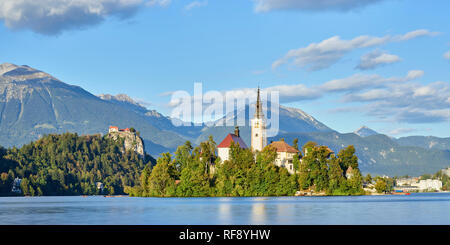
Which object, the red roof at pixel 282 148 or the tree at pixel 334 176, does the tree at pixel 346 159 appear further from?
the red roof at pixel 282 148

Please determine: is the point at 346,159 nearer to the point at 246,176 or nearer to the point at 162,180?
the point at 246,176

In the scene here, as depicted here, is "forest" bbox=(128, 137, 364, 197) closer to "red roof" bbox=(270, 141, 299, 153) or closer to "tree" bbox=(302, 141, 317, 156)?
"tree" bbox=(302, 141, 317, 156)

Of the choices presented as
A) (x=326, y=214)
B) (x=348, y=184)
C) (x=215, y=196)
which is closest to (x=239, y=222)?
(x=326, y=214)

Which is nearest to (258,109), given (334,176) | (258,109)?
(258,109)

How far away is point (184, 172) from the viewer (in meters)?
144

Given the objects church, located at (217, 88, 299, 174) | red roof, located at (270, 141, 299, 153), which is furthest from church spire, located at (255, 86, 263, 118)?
red roof, located at (270, 141, 299, 153)

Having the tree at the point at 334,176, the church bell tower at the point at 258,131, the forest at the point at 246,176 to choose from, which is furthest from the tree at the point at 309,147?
the church bell tower at the point at 258,131

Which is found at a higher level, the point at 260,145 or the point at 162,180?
the point at 260,145

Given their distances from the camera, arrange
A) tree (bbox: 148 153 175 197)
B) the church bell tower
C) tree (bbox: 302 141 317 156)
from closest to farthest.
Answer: tree (bbox: 302 141 317 156) → tree (bbox: 148 153 175 197) → the church bell tower

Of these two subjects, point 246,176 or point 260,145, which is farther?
point 260,145
